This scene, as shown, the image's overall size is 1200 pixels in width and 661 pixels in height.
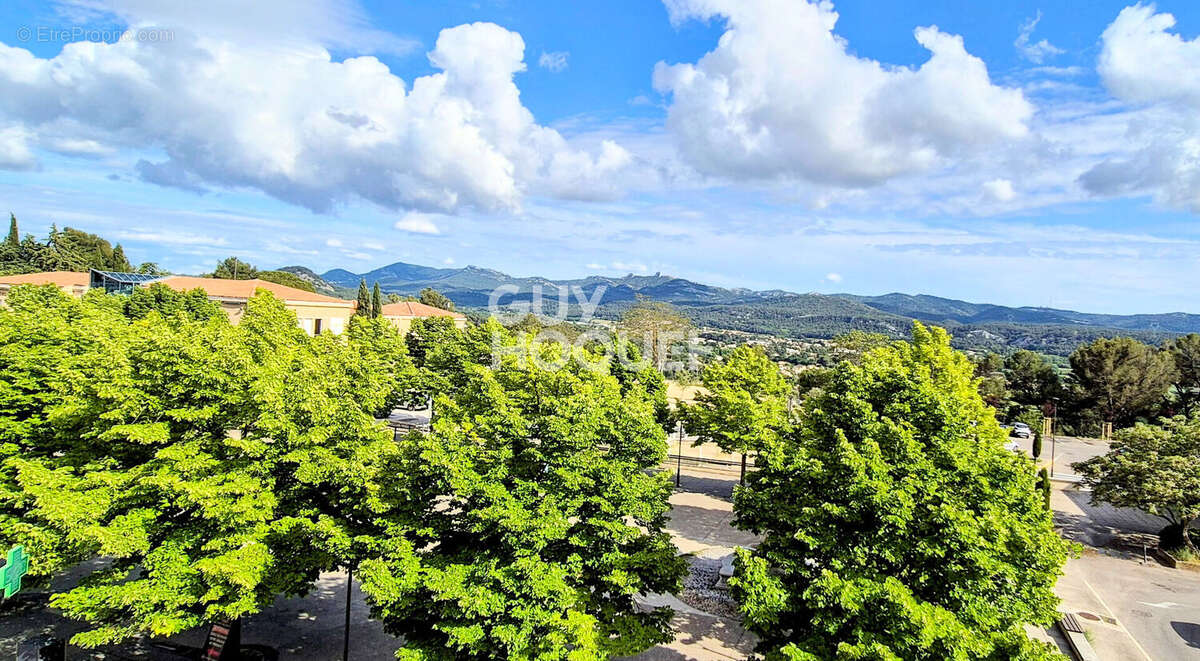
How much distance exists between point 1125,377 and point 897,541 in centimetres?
5785

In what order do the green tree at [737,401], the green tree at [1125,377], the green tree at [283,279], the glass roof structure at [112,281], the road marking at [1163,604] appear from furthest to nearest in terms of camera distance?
the green tree at [283,279] < the glass roof structure at [112,281] < the green tree at [1125,377] < the green tree at [737,401] < the road marking at [1163,604]

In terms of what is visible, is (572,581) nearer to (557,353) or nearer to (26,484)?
(26,484)

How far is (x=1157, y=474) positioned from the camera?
2397 cm

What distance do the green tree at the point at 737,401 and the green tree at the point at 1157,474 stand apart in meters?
13.1

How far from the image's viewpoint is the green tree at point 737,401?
28078 mm

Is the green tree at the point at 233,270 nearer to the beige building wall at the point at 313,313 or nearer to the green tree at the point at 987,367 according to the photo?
the beige building wall at the point at 313,313

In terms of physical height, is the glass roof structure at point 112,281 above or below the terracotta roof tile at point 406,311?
above

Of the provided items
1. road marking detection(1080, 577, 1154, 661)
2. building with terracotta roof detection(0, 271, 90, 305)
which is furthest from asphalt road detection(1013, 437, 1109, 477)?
building with terracotta roof detection(0, 271, 90, 305)

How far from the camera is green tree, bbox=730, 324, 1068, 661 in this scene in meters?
10.5

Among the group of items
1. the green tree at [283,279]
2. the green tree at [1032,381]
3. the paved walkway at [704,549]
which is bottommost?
the paved walkway at [704,549]

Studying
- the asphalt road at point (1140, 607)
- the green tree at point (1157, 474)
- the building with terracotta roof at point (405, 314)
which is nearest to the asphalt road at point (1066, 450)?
the green tree at point (1157, 474)

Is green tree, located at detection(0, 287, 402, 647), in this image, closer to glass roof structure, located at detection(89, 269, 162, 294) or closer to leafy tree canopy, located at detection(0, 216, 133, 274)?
glass roof structure, located at detection(89, 269, 162, 294)

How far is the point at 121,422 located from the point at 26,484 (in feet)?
7.36

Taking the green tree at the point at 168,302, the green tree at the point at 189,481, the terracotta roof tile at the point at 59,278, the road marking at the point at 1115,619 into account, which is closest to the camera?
the green tree at the point at 189,481
